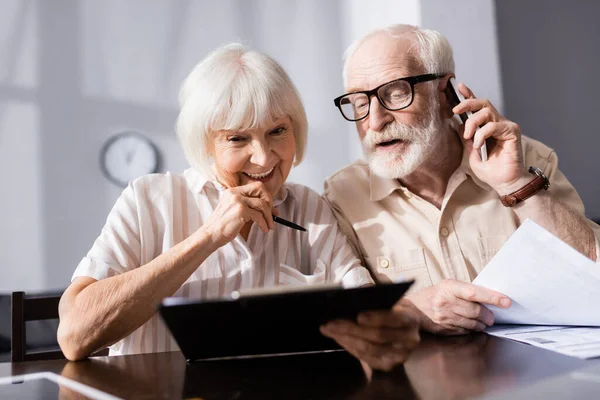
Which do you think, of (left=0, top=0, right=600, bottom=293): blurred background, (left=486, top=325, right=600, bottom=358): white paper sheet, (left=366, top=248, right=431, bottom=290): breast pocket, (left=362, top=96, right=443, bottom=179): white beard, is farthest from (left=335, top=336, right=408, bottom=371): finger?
(left=0, top=0, right=600, bottom=293): blurred background

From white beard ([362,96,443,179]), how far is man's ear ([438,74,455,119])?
0.11 m

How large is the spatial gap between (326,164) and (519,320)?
2.66m

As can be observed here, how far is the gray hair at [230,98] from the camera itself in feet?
4.54

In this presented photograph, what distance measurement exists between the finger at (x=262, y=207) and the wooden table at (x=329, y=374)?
0.38m

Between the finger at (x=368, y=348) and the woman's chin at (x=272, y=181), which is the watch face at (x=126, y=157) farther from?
the finger at (x=368, y=348)

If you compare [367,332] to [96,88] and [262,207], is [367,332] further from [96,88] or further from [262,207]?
[96,88]

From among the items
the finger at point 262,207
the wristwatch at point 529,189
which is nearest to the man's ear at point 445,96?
the wristwatch at point 529,189

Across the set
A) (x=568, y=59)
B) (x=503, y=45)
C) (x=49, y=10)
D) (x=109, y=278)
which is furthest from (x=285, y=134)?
(x=49, y=10)

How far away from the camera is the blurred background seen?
2.78 meters

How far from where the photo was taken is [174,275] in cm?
121

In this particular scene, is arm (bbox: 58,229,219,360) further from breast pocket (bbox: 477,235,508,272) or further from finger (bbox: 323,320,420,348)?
breast pocket (bbox: 477,235,508,272)

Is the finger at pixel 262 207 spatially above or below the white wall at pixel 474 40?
below

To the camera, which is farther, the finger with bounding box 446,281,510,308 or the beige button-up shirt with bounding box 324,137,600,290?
the beige button-up shirt with bounding box 324,137,600,290

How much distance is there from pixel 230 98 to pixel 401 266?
2.11ft
